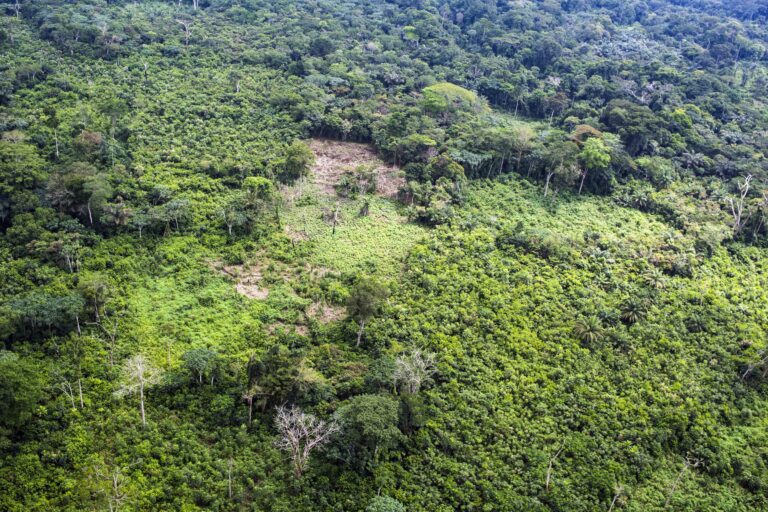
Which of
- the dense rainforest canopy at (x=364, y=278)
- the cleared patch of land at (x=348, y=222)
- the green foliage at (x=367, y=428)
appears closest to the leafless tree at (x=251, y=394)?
the dense rainforest canopy at (x=364, y=278)

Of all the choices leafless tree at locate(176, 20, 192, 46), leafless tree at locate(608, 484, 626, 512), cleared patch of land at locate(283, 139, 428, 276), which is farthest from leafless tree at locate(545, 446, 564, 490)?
leafless tree at locate(176, 20, 192, 46)

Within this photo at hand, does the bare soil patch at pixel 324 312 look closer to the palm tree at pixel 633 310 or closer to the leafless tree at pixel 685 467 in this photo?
the palm tree at pixel 633 310

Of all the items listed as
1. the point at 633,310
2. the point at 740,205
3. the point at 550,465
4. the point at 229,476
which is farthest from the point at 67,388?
the point at 740,205

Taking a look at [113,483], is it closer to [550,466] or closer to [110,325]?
[110,325]

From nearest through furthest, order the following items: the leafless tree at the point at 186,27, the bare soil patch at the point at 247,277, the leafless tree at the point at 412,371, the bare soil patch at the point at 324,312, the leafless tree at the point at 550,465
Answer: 1. the leafless tree at the point at 550,465
2. the leafless tree at the point at 412,371
3. the bare soil patch at the point at 324,312
4. the bare soil patch at the point at 247,277
5. the leafless tree at the point at 186,27

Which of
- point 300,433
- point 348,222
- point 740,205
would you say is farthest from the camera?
point 740,205
